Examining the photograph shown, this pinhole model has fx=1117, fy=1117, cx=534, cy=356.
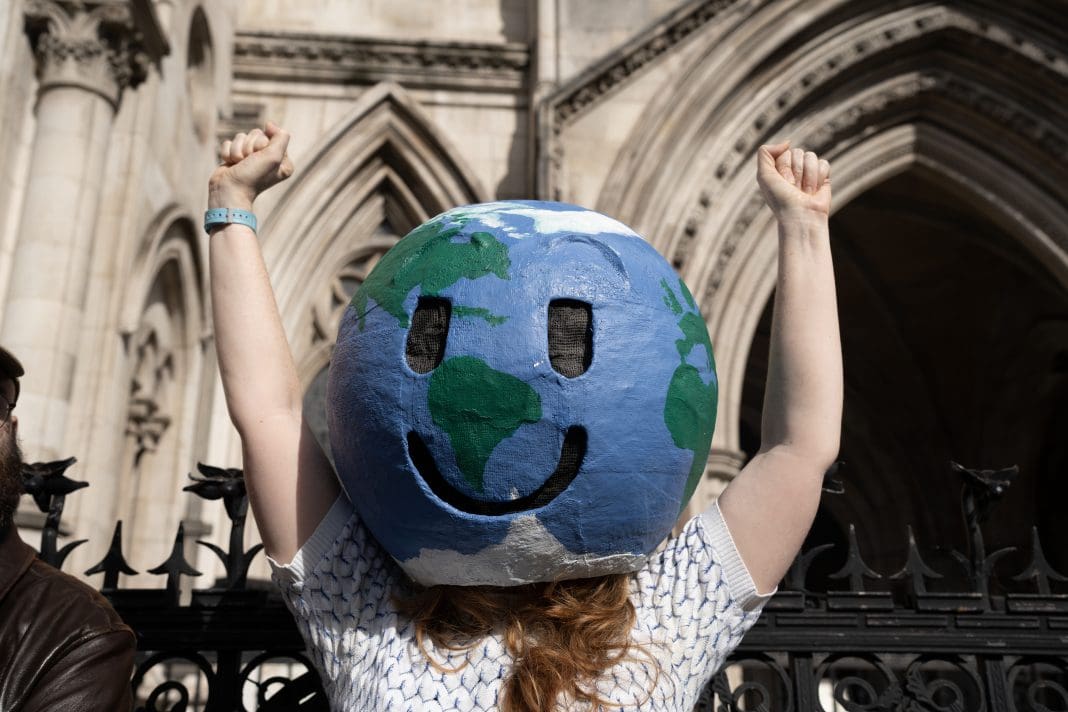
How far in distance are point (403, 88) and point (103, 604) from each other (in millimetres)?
7059

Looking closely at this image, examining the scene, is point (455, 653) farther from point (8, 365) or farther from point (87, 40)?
point (87, 40)

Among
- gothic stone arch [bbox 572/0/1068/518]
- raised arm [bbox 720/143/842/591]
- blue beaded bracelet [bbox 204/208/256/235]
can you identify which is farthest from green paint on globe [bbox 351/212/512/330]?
gothic stone arch [bbox 572/0/1068/518]

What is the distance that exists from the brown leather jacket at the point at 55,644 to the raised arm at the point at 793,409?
3.10 feet

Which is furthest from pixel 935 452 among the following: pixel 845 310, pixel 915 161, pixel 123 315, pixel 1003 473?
pixel 1003 473

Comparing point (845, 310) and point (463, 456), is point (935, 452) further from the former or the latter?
point (463, 456)

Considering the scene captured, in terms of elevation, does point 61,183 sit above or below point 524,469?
above

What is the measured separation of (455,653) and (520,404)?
39 cm

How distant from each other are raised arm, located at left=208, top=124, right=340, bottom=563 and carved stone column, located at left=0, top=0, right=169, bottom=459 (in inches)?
130

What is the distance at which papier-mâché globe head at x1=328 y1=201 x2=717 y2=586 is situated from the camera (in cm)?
150

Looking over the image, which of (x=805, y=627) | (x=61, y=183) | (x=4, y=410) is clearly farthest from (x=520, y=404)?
(x=61, y=183)

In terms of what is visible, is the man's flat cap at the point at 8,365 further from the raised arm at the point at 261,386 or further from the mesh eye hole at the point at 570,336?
the mesh eye hole at the point at 570,336

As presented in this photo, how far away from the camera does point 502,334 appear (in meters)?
1.50

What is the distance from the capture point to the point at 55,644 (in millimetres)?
1628

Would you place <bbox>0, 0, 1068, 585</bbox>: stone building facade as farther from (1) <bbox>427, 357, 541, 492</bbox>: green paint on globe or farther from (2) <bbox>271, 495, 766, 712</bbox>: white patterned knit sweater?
(1) <bbox>427, 357, 541, 492</bbox>: green paint on globe
